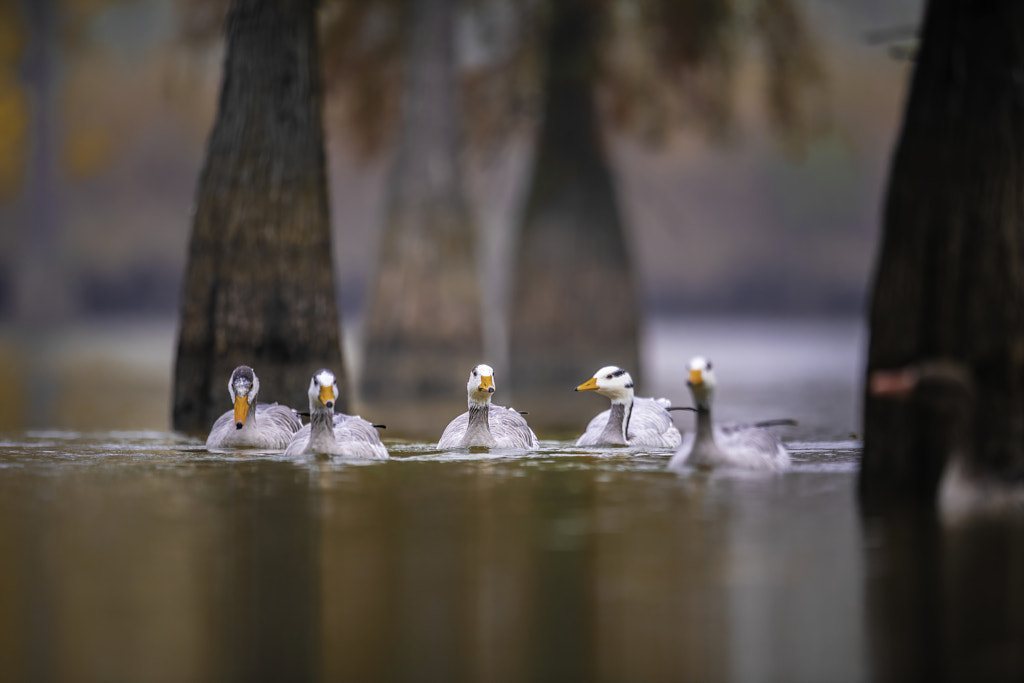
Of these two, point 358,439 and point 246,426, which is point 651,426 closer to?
point 358,439

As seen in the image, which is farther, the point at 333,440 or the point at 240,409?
the point at 240,409

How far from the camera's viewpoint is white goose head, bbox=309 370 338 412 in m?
9.91

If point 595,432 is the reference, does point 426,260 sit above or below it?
above

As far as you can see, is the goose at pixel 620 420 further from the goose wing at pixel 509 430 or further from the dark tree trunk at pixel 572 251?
the dark tree trunk at pixel 572 251

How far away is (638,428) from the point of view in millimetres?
11492

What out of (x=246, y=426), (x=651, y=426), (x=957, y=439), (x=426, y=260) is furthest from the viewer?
(x=426, y=260)

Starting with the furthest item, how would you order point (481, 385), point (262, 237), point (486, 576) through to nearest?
point (262, 237) → point (481, 385) → point (486, 576)

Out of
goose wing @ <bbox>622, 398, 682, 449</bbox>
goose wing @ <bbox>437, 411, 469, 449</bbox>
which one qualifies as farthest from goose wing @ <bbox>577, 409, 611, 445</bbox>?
goose wing @ <bbox>437, 411, 469, 449</bbox>

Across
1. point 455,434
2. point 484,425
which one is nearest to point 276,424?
point 455,434

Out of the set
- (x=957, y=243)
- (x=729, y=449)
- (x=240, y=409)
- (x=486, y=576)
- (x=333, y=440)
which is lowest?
(x=486, y=576)

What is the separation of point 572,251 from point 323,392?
32.8 ft

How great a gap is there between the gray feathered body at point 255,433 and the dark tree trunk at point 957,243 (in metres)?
4.72

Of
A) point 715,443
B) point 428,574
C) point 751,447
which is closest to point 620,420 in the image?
point 751,447

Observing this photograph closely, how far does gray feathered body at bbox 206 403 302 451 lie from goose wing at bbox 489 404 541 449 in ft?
5.36
